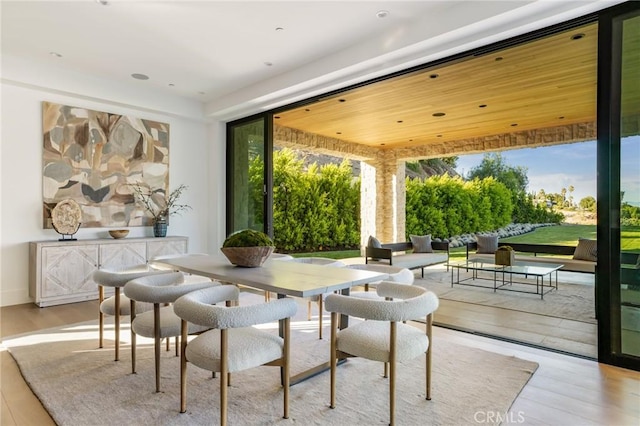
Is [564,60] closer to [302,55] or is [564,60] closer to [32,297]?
[302,55]

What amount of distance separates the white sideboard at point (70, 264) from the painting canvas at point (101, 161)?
1.68 feet

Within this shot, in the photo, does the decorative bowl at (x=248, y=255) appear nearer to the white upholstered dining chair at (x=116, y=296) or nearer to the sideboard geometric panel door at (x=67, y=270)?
the white upholstered dining chair at (x=116, y=296)

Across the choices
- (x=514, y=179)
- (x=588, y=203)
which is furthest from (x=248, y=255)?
(x=514, y=179)

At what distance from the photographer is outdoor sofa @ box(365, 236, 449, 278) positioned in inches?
240

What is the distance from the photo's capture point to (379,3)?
3.23 metres

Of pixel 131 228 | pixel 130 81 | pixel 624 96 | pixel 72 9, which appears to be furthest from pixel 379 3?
pixel 131 228

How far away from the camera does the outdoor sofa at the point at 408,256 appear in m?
6.09

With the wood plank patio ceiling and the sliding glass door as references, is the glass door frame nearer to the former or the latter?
the wood plank patio ceiling

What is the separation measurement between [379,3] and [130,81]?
12.7ft

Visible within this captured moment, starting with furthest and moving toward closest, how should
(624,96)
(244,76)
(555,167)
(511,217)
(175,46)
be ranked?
1. (511,217)
2. (555,167)
3. (244,76)
4. (175,46)
5. (624,96)

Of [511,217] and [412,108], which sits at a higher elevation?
[412,108]

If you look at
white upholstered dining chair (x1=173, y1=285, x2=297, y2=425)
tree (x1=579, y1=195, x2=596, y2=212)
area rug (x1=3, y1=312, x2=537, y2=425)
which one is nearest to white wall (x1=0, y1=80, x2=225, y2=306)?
area rug (x1=3, y1=312, x2=537, y2=425)

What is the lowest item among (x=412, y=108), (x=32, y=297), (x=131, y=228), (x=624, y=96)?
(x=32, y=297)

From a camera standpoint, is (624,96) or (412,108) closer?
(624,96)
